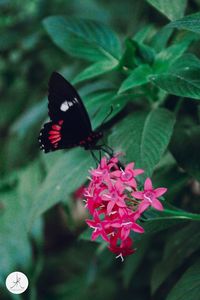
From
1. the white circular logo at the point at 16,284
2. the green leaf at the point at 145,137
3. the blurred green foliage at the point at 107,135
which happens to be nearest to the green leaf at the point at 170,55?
the blurred green foliage at the point at 107,135

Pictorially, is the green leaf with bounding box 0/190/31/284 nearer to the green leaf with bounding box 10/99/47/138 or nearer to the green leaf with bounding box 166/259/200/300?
the green leaf with bounding box 10/99/47/138

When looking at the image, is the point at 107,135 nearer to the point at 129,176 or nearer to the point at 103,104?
the point at 103,104

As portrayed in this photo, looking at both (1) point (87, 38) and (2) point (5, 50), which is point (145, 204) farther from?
(2) point (5, 50)

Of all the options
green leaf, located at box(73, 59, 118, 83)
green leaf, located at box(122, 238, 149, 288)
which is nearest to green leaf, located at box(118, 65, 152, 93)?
green leaf, located at box(73, 59, 118, 83)

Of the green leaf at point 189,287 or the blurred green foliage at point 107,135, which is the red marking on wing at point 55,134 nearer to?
the blurred green foliage at point 107,135

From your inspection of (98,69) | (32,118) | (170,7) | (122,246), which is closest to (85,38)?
(98,69)

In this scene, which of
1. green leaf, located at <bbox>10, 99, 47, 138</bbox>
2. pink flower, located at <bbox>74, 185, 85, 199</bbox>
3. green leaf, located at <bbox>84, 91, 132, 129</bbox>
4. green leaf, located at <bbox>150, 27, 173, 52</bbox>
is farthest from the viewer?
green leaf, located at <bbox>10, 99, 47, 138</bbox>

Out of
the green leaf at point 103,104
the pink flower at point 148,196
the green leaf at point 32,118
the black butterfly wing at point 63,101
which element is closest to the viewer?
the pink flower at point 148,196

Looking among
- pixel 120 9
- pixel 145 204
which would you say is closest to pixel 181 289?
pixel 145 204
